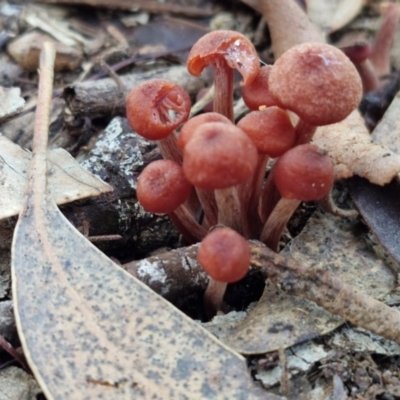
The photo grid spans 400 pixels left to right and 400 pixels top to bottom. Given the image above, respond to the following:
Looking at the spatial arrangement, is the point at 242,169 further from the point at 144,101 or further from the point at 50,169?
the point at 50,169

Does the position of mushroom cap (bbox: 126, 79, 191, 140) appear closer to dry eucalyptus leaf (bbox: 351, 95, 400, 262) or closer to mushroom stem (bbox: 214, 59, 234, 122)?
mushroom stem (bbox: 214, 59, 234, 122)

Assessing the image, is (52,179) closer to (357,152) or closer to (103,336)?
(103,336)

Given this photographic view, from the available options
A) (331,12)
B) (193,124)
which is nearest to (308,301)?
(193,124)

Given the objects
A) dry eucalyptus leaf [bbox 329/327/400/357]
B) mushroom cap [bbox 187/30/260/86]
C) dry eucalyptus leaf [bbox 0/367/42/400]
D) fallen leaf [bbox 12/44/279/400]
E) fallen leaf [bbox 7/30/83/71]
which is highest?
mushroom cap [bbox 187/30/260/86]

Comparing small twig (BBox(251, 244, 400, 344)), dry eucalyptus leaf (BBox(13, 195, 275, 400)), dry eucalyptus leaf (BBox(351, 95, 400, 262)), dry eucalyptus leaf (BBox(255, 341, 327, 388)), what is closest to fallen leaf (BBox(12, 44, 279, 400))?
A: dry eucalyptus leaf (BBox(13, 195, 275, 400))

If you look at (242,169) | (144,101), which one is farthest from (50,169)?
(242,169)

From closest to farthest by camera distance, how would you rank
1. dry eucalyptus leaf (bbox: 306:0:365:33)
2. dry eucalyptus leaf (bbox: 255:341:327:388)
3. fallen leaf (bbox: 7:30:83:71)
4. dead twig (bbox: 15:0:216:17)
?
dry eucalyptus leaf (bbox: 255:341:327:388) < fallen leaf (bbox: 7:30:83:71) < dry eucalyptus leaf (bbox: 306:0:365:33) < dead twig (bbox: 15:0:216:17)
